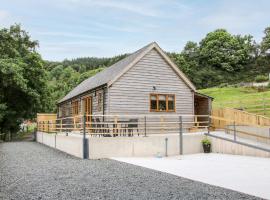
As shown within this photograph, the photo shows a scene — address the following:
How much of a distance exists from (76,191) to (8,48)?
33.4m

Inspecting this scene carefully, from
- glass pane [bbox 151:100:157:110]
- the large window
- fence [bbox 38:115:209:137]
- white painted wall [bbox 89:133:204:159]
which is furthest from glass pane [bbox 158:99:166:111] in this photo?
white painted wall [bbox 89:133:204:159]

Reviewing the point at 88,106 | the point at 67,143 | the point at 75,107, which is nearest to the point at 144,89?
the point at 88,106

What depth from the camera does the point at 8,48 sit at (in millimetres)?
38875

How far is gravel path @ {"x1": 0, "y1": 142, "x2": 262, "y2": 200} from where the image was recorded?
26.9 ft

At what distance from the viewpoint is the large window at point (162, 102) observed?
81.2 ft

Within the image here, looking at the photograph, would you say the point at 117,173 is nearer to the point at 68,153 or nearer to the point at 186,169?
the point at 186,169

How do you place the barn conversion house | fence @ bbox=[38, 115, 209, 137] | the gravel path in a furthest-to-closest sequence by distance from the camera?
the barn conversion house, fence @ bbox=[38, 115, 209, 137], the gravel path

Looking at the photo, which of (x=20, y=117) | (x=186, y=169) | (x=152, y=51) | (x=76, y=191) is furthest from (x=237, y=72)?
(x=76, y=191)

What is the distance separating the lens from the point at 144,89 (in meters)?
A: 24.4

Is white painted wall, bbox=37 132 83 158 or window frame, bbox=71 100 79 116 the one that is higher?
window frame, bbox=71 100 79 116

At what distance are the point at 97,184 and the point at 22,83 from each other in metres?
27.3

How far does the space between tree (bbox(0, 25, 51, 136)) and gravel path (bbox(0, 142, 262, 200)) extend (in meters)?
24.4

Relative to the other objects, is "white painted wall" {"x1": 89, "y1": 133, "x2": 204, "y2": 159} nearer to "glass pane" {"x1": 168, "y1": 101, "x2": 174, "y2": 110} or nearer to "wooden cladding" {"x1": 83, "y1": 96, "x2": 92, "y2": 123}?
"glass pane" {"x1": 168, "y1": 101, "x2": 174, "y2": 110}

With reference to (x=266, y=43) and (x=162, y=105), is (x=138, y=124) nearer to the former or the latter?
(x=162, y=105)
